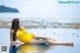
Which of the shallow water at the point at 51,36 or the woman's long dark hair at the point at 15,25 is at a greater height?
the woman's long dark hair at the point at 15,25

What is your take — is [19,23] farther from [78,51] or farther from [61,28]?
[78,51]

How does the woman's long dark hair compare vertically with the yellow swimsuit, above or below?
above

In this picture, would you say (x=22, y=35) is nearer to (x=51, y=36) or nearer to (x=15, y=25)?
(x=15, y=25)

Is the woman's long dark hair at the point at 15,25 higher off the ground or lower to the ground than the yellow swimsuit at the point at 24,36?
higher

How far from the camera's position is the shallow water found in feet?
6.05

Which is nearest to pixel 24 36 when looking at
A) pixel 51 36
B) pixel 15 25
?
pixel 15 25

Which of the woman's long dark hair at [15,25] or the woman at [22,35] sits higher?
the woman's long dark hair at [15,25]

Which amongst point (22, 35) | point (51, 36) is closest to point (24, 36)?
point (22, 35)

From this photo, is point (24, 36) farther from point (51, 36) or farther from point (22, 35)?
point (51, 36)

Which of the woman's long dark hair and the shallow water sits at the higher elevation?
the woman's long dark hair

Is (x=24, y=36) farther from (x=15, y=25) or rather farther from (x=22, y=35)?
(x=15, y=25)

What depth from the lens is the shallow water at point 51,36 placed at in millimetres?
1843

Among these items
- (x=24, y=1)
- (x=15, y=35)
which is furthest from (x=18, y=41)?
(x=24, y=1)

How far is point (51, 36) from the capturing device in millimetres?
1853
